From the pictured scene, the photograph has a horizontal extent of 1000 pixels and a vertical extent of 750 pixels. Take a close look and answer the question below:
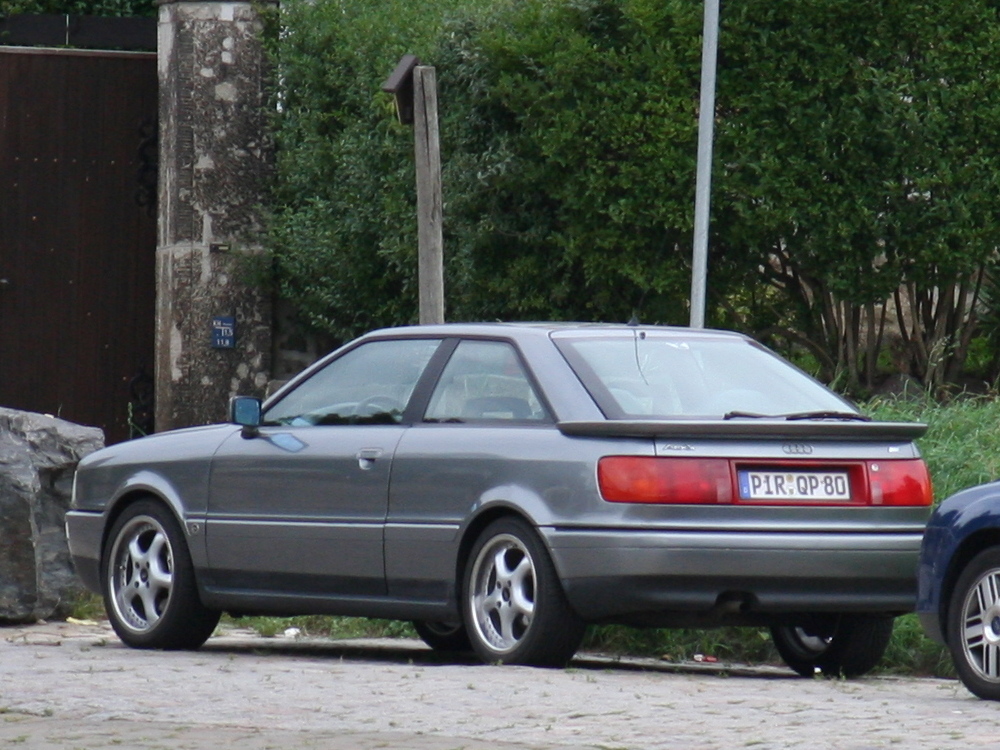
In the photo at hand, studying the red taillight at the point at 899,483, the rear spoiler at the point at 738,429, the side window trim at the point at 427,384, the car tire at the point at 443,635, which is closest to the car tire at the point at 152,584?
the car tire at the point at 443,635

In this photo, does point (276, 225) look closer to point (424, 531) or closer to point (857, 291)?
point (857, 291)

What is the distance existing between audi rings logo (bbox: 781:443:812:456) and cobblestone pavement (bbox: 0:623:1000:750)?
901 mm

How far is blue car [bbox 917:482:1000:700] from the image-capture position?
7.98 metres

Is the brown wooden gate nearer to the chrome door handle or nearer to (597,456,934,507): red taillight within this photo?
the chrome door handle

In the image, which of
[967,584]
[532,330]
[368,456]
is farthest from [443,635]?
[967,584]

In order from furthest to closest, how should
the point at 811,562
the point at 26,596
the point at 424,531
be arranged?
the point at 26,596
the point at 424,531
the point at 811,562

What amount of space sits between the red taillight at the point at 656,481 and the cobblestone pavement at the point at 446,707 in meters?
0.70

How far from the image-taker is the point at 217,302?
1733 cm

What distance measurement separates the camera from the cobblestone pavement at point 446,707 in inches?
259

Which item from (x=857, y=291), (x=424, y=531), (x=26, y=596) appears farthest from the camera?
(x=857, y=291)

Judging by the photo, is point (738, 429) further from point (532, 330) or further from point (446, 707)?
point (446, 707)

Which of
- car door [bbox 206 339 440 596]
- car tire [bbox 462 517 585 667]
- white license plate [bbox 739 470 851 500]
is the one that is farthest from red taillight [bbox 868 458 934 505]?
car door [bbox 206 339 440 596]

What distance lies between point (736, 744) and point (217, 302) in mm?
11382

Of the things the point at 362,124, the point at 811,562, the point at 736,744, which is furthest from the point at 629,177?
the point at 736,744
